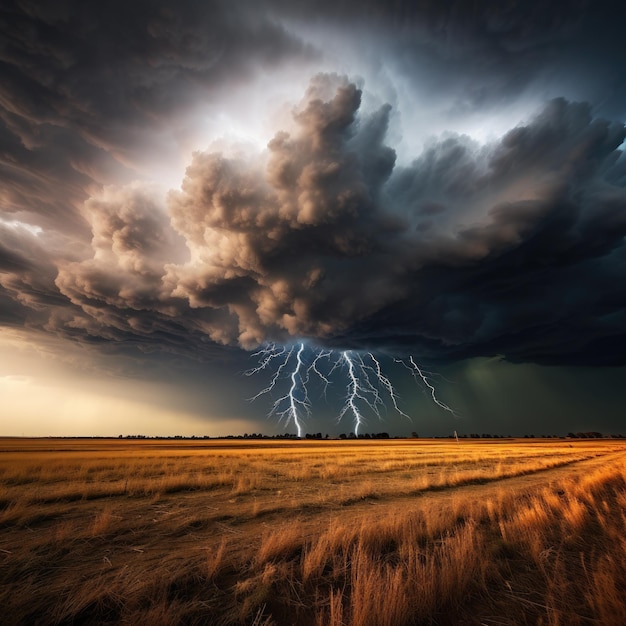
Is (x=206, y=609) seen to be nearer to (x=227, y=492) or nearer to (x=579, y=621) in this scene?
(x=579, y=621)

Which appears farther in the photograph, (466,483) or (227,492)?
(466,483)

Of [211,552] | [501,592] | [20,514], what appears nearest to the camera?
[501,592]

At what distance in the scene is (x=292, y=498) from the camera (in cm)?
1243

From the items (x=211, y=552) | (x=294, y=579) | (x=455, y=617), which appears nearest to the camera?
(x=455, y=617)

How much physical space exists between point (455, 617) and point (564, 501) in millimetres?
9849

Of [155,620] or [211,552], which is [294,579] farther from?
[155,620]

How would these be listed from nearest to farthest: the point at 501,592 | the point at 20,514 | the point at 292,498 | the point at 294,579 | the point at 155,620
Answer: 1. the point at 155,620
2. the point at 501,592
3. the point at 294,579
4. the point at 20,514
5. the point at 292,498

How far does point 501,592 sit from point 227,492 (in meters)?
11.6

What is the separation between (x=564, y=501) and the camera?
1098cm

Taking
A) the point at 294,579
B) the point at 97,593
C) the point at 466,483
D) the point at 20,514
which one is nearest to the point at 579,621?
the point at 294,579

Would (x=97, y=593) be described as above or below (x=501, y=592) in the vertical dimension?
above

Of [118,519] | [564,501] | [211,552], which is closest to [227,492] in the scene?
[118,519]

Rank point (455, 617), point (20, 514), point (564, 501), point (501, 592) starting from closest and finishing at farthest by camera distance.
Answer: point (455, 617), point (501, 592), point (20, 514), point (564, 501)

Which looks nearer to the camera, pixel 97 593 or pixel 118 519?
pixel 97 593
